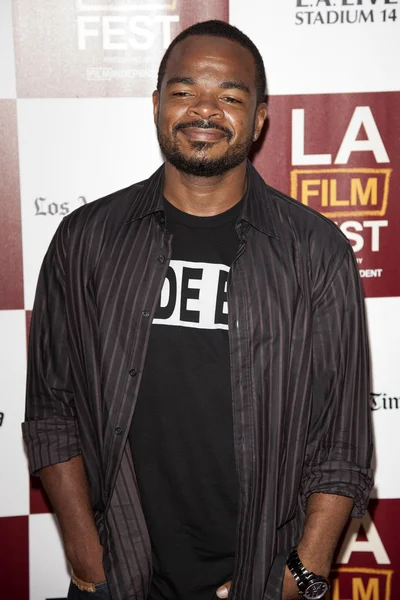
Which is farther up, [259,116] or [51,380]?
[259,116]

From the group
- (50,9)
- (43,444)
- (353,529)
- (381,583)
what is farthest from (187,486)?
(50,9)

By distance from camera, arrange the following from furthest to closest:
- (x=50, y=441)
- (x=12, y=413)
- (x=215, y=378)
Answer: (x=12, y=413) → (x=50, y=441) → (x=215, y=378)

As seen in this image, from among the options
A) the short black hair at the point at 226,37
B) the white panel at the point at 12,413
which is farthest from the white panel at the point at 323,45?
the white panel at the point at 12,413

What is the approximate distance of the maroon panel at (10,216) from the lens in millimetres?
1760

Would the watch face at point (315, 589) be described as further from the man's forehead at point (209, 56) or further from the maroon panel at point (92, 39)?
the maroon panel at point (92, 39)

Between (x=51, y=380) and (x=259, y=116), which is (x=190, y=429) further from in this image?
(x=259, y=116)

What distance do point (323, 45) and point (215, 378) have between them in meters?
1.00

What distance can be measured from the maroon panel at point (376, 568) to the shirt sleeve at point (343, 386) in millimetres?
642

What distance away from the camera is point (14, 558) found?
1899 mm

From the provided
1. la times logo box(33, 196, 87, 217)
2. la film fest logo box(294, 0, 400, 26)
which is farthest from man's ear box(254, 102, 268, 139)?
la times logo box(33, 196, 87, 217)

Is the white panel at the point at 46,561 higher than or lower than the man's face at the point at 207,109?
lower

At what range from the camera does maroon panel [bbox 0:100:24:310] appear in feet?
5.77

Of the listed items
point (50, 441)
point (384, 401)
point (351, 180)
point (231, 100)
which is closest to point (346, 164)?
point (351, 180)

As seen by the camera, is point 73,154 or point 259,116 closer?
point 259,116
